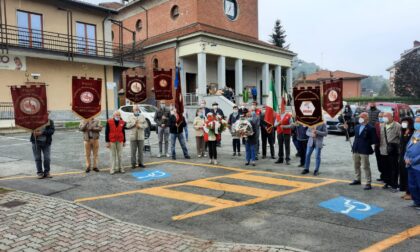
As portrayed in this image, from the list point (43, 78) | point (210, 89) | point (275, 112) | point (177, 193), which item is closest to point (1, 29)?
point (43, 78)

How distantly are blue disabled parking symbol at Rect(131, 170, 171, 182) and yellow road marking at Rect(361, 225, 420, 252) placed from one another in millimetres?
6045

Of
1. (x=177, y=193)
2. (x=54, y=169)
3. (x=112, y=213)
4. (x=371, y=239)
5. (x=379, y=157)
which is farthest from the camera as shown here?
(x=54, y=169)

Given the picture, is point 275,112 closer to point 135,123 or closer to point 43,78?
point 135,123

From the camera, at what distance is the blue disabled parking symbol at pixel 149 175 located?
9875mm

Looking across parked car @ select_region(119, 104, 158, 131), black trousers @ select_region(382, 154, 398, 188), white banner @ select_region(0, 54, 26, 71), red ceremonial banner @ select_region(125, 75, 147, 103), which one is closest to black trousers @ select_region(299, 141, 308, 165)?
black trousers @ select_region(382, 154, 398, 188)

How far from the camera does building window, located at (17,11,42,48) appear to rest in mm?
24105

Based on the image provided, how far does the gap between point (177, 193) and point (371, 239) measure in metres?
4.21

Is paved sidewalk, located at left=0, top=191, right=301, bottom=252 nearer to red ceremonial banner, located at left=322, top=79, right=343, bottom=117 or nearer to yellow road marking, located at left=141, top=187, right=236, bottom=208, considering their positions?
yellow road marking, located at left=141, top=187, right=236, bottom=208

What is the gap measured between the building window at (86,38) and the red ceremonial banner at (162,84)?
47.5ft

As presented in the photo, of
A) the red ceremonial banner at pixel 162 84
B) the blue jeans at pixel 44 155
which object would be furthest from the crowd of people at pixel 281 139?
the red ceremonial banner at pixel 162 84

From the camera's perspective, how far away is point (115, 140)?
35.1 feet

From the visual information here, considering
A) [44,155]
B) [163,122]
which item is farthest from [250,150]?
[44,155]

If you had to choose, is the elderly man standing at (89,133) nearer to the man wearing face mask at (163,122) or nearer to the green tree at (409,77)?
the man wearing face mask at (163,122)

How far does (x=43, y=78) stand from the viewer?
25.0 metres
